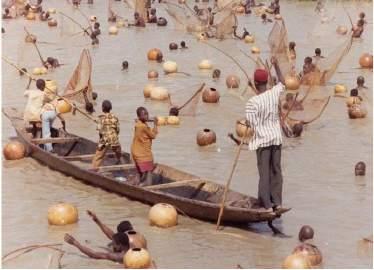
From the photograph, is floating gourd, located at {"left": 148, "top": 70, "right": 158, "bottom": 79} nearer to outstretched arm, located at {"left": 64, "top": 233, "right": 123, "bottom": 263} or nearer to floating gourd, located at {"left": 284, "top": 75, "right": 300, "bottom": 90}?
floating gourd, located at {"left": 284, "top": 75, "right": 300, "bottom": 90}

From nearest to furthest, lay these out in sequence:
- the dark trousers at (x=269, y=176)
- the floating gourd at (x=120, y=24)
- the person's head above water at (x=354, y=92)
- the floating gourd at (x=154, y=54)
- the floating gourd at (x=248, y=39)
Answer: the dark trousers at (x=269, y=176)
the person's head above water at (x=354, y=92)
the floating gourd at (x=154, y=54)
the floating gourd at (x=248, y=39)
the floating gourd at (x=120, y=24)

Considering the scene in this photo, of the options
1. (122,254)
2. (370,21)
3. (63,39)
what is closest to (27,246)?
(122,254)

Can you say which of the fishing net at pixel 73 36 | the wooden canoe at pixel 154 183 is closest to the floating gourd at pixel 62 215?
the wooden canoe at pixel 154 183

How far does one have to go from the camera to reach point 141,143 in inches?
522

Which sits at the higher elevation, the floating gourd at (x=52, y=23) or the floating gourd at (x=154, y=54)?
the floating gourd at (x=52, y=23)

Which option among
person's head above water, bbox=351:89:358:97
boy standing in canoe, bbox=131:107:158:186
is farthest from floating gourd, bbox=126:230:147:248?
person's head above water, bbox=351:89:358:97

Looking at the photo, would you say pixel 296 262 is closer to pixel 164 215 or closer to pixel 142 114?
pixel 164 215

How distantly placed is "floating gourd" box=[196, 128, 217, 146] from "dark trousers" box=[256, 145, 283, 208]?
19.6 ft

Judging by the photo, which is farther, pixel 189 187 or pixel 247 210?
pixel 189 187

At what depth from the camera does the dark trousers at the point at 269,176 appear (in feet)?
37.6

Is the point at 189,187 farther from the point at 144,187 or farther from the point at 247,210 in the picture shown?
the point at 247,210

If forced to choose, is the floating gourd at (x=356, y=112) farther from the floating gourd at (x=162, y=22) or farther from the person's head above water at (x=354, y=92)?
the floating gourd at (x=162, y=22)

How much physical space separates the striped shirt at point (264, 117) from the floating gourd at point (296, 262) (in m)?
1.65

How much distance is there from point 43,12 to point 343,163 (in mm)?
25322
